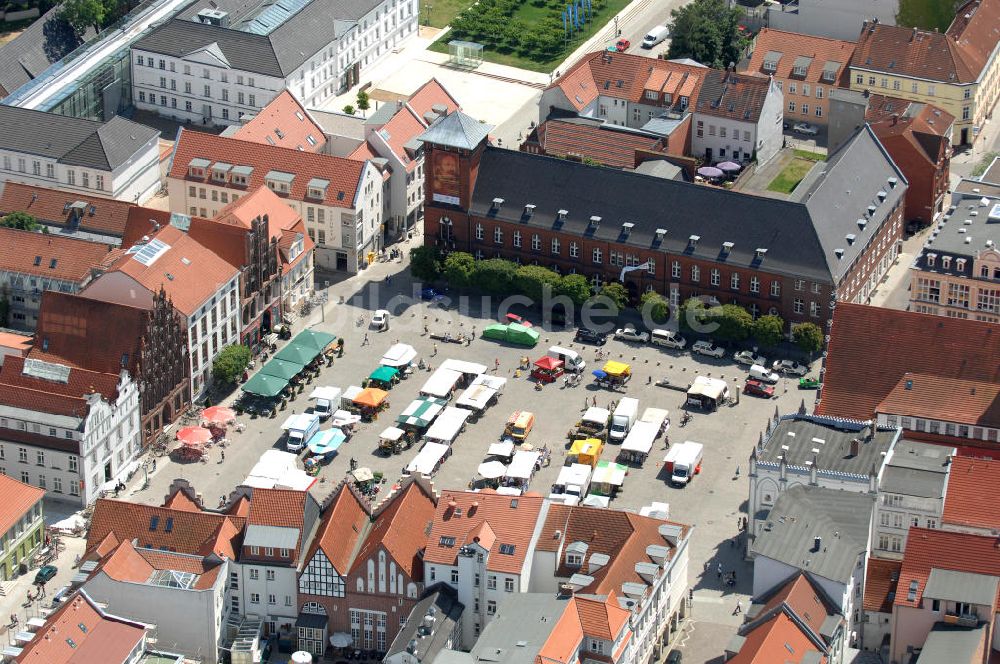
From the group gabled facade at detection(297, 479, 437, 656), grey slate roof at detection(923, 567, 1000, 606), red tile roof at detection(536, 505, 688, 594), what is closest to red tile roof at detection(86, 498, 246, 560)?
gabled facade at detection(297, 479, 437, 656)

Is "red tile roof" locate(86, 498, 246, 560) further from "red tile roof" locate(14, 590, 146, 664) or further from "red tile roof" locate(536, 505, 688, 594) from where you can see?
"red tile roof" locate(536, 505, 688, 594)

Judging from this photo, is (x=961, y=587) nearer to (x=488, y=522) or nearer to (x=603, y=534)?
(x=603, y=534)

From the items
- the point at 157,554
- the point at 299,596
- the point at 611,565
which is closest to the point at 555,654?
the point at 611,565

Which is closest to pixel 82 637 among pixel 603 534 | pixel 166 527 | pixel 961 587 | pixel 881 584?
pixel 166 527

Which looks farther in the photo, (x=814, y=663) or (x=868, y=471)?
(x=868, y=471)

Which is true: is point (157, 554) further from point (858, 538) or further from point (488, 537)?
point (858, 538)

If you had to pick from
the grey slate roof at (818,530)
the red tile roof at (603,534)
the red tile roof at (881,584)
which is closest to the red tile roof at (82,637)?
the red tile roof at (603,534)

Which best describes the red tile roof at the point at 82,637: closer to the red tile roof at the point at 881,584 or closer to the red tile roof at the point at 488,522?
the red tile roof at the point at 488,522
